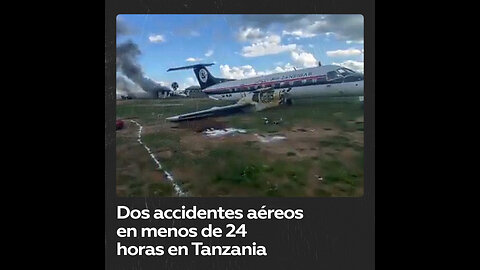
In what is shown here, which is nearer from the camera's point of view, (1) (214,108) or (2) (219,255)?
(2) (219,255)

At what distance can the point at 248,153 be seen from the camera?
3023 mm

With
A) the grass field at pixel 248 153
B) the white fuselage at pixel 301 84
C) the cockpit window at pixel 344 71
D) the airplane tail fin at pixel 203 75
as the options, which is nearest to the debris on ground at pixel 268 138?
the grass field at pixel 248 153

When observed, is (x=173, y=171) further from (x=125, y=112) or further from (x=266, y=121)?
(x=266, y=121)

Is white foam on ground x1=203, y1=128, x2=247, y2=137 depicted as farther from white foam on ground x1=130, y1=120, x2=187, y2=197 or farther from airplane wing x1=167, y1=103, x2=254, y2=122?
white foam on ground x1=130, y1=120, x2=187, y2=197

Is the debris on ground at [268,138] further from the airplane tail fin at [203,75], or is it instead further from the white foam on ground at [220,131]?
the airplane tail fin at [203,75]

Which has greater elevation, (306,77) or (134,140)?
(306,77)

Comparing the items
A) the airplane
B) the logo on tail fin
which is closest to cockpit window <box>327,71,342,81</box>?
the airplane

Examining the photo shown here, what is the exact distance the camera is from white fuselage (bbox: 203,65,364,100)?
3.04 m

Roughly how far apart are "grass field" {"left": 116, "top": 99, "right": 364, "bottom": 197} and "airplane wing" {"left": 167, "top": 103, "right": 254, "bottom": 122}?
41 millimetres

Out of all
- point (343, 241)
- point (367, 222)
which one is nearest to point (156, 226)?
point (343, 241)

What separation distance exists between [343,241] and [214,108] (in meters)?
1.39

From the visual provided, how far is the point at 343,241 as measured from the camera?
2.93m

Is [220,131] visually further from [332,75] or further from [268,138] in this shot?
[332,75]

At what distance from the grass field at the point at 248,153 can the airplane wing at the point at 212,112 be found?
0.04 metres
